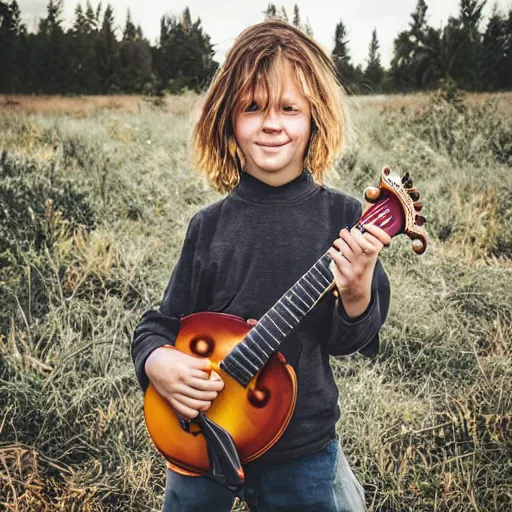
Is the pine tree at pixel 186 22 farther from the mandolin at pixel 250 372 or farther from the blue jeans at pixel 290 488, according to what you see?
the blue jeans at pixel 290 488

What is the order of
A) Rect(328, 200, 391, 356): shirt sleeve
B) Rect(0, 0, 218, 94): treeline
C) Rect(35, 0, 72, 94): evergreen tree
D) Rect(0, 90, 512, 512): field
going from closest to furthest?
Rect(328, 200, 391, 356): shirt sleeve, Rect(0, 90, 512, 512): field, Rect(0, 0, 218, 94): treeline, Rect(35, 0, 72, 94): evergreen tree

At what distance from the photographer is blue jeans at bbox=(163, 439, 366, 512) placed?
1091 millimetres

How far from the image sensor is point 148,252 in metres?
2.94

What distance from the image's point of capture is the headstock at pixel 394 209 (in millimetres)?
966

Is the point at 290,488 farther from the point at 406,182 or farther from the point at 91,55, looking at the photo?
the point at 91,55

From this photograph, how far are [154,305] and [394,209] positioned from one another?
5.85 ft

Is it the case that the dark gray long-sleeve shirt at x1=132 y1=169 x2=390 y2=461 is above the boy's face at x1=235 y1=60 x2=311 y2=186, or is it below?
below

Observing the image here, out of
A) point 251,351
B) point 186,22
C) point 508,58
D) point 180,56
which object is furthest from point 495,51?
point 251,351

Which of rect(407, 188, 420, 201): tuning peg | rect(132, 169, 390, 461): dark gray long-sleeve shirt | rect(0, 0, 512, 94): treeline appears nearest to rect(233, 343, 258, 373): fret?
rect(132, 169, 390, 461): dark gray long-sleeve shirt

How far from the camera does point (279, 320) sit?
1030mm

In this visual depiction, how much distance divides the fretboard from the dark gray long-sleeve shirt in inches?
3.5

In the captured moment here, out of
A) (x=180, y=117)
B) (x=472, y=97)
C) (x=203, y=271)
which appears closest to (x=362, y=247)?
(x=203, y=271)

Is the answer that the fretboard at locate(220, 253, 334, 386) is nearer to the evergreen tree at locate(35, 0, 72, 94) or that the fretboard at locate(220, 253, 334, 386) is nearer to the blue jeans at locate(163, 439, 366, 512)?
the blue jeans at locate(163, 439, 366, 512)

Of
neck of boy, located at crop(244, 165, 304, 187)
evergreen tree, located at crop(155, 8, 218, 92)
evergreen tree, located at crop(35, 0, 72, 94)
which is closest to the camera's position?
neck of boy, located at crop(244, 165, 304, 187)
